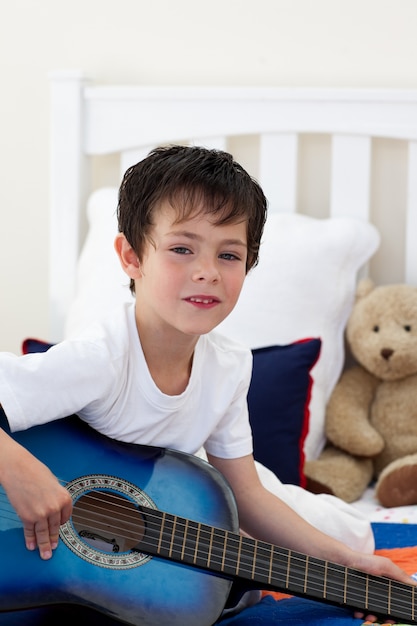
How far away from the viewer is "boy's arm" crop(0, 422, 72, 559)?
3.76 feet

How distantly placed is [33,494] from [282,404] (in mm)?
723

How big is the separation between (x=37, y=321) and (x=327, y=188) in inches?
34.3

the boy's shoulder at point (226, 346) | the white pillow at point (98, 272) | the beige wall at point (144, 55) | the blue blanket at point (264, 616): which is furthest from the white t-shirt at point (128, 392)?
the beige wall at point (144, 55)

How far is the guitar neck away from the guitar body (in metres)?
0.02

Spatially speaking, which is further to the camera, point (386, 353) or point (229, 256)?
point (386, 353)

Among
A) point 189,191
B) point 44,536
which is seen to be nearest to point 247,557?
point 44,536

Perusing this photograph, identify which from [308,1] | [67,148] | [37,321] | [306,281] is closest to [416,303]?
[306,281]

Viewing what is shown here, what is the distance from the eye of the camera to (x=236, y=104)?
2154mm

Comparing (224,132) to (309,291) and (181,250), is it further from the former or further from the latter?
(181,250)

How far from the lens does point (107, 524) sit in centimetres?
125

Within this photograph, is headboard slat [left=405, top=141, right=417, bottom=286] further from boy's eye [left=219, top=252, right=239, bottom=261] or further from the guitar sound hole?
the guitar sound hole

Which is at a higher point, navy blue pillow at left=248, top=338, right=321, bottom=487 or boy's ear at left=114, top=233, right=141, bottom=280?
boy's ear at left=114, top=233, right=141, bottom=280

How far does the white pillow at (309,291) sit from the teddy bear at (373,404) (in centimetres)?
4

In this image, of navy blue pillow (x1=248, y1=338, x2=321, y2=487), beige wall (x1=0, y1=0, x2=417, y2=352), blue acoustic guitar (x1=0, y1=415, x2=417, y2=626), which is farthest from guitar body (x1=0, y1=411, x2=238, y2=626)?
beige wall (x1=0, y1=0, x2=417, y2=352)
